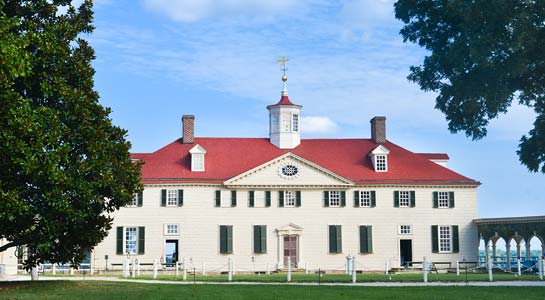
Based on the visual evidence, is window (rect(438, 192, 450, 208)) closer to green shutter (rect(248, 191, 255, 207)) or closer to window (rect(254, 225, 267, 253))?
window (rect(254, 225, 267, 253))

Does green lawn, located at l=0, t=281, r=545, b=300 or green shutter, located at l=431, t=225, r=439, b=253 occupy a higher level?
green shutter, located at l=431, t=225, r=439, b=253

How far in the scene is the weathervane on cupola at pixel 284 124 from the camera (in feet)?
167

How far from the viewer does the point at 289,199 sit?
47.7 m

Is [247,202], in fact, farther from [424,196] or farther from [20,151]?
[20,151]

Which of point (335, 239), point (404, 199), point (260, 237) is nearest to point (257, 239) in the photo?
point (260, 237)

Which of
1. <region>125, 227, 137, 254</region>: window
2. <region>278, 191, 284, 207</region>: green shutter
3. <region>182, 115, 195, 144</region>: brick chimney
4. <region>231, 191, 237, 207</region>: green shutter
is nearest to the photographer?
<region>125, 227, 137, 254</region>: window

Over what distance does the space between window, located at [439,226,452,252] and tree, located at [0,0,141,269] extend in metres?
27.0

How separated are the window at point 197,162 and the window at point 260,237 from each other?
5090 mm

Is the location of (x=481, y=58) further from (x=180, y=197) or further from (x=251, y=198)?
(x=180, y=197)

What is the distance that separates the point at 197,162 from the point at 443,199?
1562 cm

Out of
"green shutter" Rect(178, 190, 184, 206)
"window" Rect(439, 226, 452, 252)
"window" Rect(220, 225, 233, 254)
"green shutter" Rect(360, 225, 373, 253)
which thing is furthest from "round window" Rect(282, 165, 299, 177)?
"window" Rect(439, 226, 452, 252)

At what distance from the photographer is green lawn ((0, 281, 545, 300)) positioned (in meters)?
20.4

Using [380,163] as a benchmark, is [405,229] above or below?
below

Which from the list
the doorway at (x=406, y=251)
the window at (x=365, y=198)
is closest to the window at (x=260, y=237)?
the window at (x=365, y=198)
